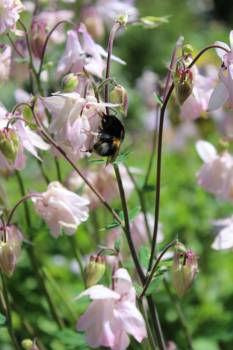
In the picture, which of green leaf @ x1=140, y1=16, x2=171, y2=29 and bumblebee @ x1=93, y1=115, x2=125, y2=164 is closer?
bumblebee @ x1=93, y1=115, x2=125, y2=164

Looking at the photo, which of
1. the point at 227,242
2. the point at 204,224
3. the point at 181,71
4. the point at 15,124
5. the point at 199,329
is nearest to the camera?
the point at 181,71

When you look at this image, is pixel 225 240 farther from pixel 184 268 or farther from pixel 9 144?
pixel 9 144

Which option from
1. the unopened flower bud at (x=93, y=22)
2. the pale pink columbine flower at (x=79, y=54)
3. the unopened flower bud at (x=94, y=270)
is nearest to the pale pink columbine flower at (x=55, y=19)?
the unopened flower bud at (x=93, y=22)

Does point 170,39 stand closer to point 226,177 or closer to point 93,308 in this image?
point 226,177

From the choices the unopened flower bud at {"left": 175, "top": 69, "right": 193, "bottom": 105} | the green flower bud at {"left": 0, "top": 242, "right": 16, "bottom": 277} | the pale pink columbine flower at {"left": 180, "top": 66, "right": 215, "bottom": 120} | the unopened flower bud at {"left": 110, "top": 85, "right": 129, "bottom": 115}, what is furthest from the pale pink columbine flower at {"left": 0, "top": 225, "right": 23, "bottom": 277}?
the pale pink columbine flower at {"left": 180, "top": 66, "right": 215, "bottom": 120}

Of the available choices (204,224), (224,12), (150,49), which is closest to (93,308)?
(204,224)

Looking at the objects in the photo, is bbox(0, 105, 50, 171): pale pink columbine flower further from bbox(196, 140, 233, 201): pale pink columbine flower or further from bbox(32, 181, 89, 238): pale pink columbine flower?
bbox(196, 140, 233, 201): pale pink columbine flower

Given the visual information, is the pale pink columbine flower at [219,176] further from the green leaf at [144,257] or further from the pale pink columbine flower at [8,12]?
the pale pink columbine flower at [8,12]

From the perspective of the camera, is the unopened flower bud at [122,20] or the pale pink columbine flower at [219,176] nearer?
the unopened flower bud at [122,20]
